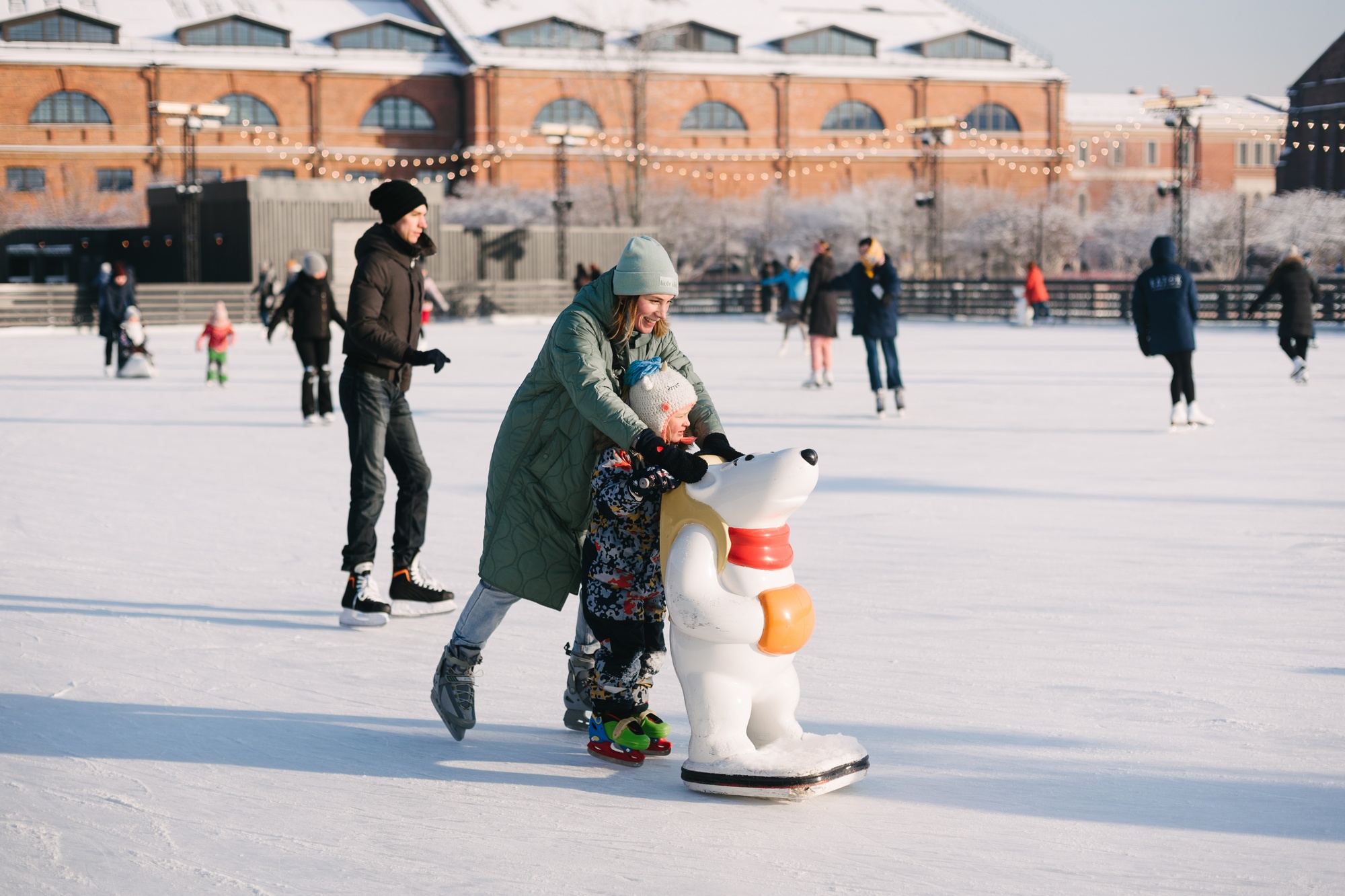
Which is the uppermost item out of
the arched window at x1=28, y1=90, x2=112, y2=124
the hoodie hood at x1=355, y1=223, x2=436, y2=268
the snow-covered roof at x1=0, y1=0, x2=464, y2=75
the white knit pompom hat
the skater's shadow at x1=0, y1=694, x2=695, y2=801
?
the snow-covered roof at x1=0, y1=0, x2=464, y2=75

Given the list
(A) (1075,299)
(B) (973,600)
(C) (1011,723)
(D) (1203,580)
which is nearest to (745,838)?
(C) (1011,723)

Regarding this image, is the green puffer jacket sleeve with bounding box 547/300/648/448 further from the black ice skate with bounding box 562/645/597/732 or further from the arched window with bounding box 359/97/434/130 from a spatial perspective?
the arched window with bounding box 359/97/434/130

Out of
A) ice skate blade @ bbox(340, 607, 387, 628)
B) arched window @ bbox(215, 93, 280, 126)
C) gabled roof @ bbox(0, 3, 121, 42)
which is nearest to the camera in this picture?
ice skate blade @ bbox(340, 607, 387, 628)

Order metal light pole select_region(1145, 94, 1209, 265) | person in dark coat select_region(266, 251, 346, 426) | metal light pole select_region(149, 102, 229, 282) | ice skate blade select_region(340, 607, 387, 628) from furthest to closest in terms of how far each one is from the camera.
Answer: metal light pole select_region(149, 102, 229, 282), metal light pole select_region(1145, 94, 1209, 265), person in dark coat select_region(266, 251, 346, 426), ice skate blade select_region(340, 607, 387, 628)

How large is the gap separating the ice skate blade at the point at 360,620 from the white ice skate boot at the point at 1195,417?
7.81 meters

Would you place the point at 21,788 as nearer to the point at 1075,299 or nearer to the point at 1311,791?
the point at 1311,791

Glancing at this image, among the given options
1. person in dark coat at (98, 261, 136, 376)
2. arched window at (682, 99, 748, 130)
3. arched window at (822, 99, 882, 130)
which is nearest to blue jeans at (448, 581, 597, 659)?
person in dark coat at (98, 261, 136, 376)

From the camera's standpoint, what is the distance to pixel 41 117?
150 ft

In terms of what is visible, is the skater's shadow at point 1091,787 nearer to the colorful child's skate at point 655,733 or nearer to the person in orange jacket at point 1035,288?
the colorful child's skate at point 655,733

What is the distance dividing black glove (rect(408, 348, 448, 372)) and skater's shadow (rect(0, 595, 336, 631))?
0.98m

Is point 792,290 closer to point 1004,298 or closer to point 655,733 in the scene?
point 1004,298

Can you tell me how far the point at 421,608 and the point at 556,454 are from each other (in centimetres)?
187

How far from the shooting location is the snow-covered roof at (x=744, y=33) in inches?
1882

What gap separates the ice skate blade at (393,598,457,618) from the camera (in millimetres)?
5422
